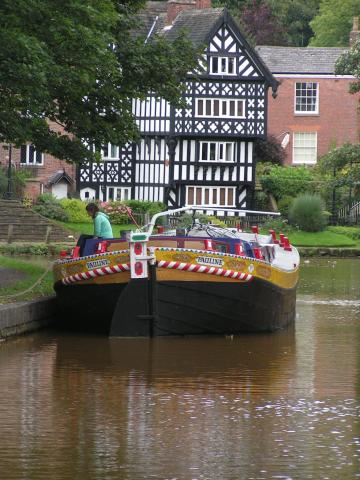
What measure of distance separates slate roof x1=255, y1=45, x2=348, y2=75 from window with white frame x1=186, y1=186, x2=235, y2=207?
1193cm

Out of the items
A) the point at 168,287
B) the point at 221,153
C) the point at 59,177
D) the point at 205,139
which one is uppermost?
the point at 205,139

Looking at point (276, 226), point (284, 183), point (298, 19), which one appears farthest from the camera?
point (298, 19)

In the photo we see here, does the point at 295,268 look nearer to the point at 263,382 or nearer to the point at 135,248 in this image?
the point at 135,248

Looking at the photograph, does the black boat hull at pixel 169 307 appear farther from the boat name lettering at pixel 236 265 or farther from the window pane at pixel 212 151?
the window pane at pixel 212 151

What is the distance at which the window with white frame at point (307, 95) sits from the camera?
7762 cm

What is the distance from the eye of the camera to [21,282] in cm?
2644

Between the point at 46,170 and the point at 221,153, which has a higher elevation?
the point at 221,153

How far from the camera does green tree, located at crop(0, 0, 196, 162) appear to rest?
915 inches

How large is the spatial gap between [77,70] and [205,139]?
140ft

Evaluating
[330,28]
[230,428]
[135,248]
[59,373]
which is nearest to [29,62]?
[135,248]

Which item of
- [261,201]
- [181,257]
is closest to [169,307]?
[181,257]

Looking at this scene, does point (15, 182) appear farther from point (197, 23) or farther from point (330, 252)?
point (330, 252)

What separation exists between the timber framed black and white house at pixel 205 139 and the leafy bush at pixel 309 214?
6.32m

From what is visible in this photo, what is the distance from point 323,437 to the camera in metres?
13.9
